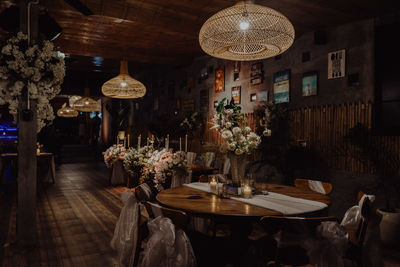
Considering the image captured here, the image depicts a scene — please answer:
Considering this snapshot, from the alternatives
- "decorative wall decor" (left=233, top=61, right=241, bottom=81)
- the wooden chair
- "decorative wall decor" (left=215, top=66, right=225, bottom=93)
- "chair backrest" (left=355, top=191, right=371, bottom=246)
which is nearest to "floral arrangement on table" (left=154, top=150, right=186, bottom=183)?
the wooden chair

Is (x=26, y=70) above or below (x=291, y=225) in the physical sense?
above

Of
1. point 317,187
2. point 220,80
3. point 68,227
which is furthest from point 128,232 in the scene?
point 220,80

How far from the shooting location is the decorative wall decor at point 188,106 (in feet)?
29.0

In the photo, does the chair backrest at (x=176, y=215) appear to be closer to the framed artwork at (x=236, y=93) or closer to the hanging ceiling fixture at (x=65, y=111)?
the framed artwork at (x=236, y=93)

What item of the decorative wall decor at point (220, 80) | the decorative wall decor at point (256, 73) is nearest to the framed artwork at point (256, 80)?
the decorative wall decor at point (256, 73)

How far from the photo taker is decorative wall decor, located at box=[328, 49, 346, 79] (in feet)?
15.7

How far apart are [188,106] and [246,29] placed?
640cm

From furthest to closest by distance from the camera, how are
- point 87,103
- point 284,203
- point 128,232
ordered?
point 87,103, point 284,203, point 128,232

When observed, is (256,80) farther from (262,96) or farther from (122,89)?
(122,89)

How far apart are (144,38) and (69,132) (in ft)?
63.5

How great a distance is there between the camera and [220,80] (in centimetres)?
768

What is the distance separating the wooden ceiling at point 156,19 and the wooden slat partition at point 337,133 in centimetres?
136

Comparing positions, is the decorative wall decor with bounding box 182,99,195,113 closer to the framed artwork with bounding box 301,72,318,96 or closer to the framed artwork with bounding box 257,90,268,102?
the framed artwork with bounding box 257,90,268,102

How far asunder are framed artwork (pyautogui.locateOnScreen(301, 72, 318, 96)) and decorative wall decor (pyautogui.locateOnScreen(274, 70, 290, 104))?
0.37 meters
